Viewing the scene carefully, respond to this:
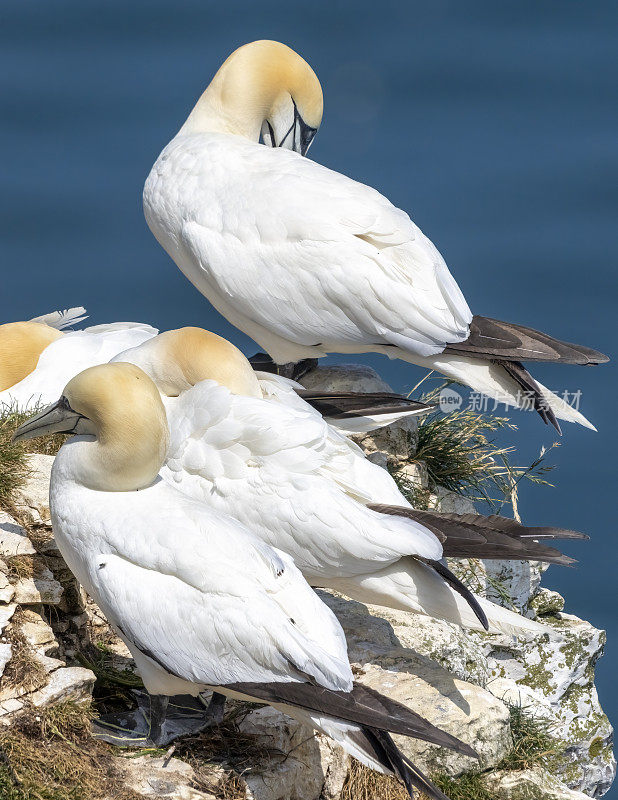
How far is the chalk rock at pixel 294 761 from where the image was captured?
4.90 m

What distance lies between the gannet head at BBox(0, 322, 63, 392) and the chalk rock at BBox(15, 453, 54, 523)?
1724mm

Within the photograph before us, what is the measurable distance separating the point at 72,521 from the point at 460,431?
9.64 feet

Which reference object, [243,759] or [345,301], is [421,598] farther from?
[345,301]

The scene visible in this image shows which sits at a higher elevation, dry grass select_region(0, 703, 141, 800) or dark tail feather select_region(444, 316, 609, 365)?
dark tail feather select_region(444, 316, 609, 365)

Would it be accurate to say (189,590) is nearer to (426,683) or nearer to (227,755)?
(227,755)

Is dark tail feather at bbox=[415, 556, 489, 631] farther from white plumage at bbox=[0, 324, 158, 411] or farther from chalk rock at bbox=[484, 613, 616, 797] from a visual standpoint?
white plumage at bbox=[0, 324, 158, 411]

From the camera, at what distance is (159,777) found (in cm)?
470

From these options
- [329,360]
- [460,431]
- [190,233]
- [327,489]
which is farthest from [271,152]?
[329,360]

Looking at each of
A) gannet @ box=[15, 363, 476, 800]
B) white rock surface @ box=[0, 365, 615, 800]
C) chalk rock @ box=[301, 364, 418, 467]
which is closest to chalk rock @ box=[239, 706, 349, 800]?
white rock surface @ box=[0, 365, 615, 800]

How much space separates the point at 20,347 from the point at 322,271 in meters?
2.28

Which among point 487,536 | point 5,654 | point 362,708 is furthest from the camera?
point 487,536

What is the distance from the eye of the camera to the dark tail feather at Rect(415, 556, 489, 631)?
496 centimetres

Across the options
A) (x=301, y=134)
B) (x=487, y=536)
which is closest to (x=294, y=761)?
(x=487, y=536)

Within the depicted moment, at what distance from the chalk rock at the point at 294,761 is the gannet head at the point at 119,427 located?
42.1 inches
